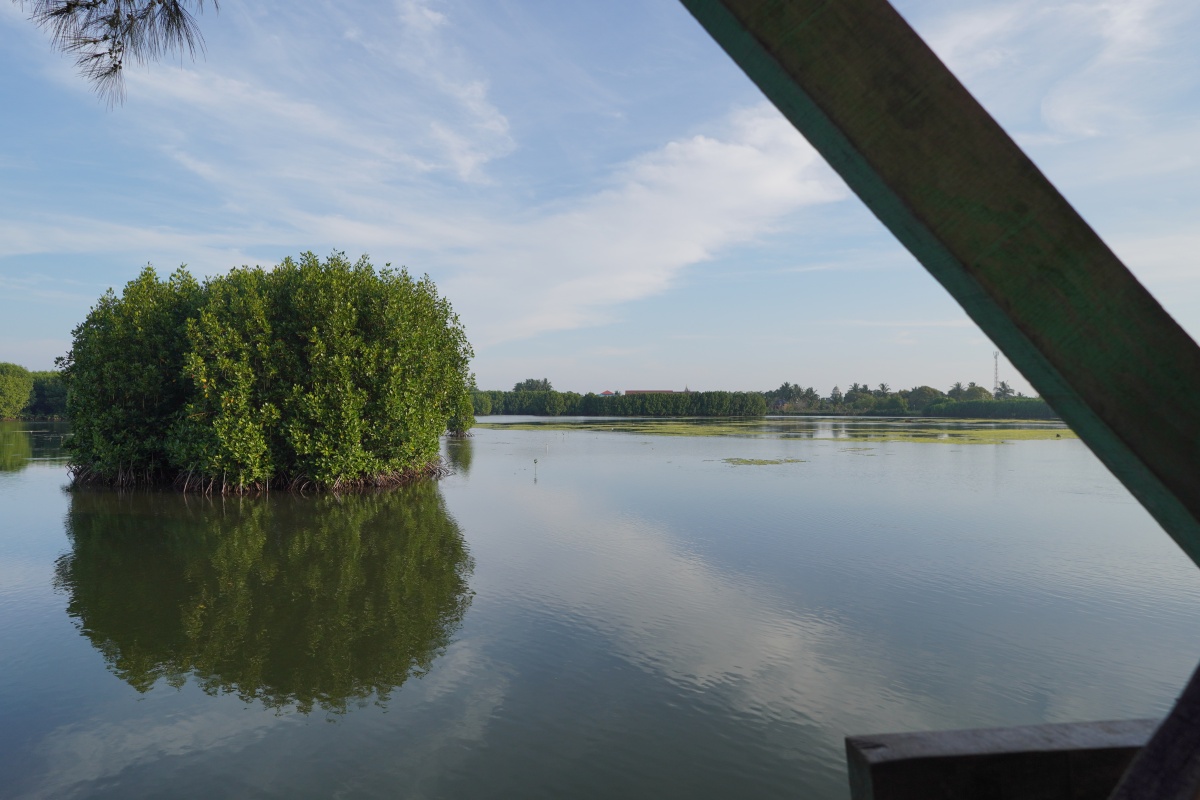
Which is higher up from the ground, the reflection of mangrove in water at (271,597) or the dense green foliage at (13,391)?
the dense green foliage at (13,391)

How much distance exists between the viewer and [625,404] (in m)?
134

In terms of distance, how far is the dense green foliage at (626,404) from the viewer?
127m

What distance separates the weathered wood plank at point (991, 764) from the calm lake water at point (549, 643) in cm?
413

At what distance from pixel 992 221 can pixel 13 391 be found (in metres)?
120

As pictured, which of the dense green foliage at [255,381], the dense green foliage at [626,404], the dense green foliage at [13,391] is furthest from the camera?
the dense green foliage at [626,404]

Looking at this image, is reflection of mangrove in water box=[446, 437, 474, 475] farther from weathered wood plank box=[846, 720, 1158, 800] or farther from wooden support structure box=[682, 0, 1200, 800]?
wooden support structure box=[682, 0, 1200, 800]

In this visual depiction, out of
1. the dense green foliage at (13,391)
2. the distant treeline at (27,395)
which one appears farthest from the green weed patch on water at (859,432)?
the dense green foliage at (13,391)

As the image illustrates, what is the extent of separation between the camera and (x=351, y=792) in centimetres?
566

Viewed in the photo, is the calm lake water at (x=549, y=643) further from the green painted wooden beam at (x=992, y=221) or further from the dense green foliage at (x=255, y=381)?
the green painted wooden beam at (x=992, y=221)

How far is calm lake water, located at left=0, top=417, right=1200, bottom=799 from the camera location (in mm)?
6188

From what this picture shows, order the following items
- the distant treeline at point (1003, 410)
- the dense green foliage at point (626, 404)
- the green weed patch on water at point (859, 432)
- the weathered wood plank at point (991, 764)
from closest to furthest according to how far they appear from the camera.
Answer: the weathered wood plank at point (991, 764)
the green weed patch on water at point (859, 432)
the distant treeline at point (1003, 410)
the dense green foliage at point (626, 404)

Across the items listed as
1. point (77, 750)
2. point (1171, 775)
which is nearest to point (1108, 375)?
point (1171, 775)

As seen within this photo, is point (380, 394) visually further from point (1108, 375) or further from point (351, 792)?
point (1108, 375)

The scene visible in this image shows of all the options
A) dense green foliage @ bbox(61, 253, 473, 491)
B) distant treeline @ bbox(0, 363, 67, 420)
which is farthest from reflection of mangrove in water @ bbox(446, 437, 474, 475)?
distant treeline @ bbox(0, 363, 67, 420)
